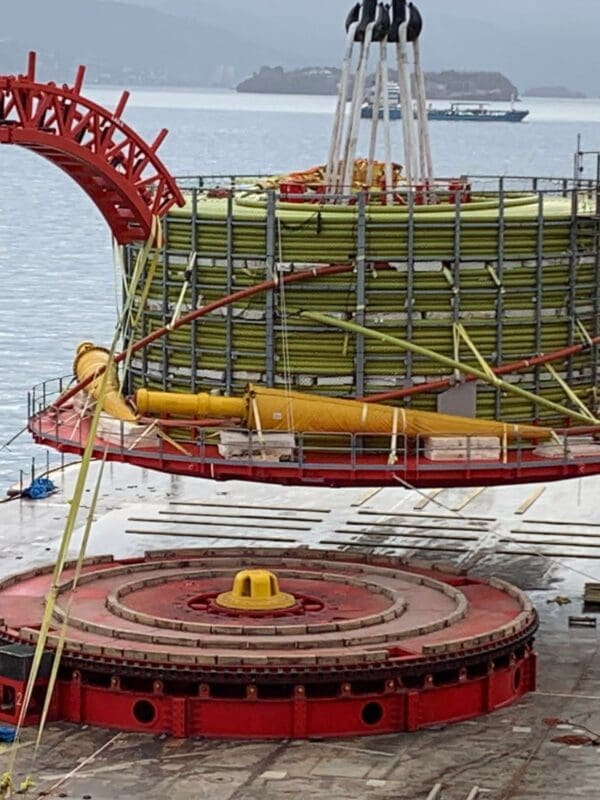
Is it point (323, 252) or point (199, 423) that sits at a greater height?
point (323, 252)

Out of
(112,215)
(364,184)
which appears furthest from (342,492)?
(112,215)

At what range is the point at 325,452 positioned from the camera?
63.9 metres

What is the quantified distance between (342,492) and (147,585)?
2230cm

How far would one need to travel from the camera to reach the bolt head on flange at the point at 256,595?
59562 millimetres

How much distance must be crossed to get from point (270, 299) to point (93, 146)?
646cm

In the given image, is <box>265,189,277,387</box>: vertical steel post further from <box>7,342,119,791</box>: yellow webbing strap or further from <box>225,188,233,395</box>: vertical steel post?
<box>7,342,119,791</box>: yellow webbing strap

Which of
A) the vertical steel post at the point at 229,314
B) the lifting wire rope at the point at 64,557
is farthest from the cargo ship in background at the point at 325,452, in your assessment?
the lifting wire rope at the point at 64,557

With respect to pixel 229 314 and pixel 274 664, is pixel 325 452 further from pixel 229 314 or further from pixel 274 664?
pixel 274 664

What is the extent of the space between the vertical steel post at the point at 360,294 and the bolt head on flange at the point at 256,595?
656 cm

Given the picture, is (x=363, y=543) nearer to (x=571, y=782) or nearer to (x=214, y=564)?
(x=214, y=564)

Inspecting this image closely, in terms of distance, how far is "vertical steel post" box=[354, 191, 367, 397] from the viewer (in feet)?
209

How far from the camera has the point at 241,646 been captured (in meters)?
56.4

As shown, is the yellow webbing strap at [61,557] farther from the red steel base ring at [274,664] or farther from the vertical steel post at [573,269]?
the vertical steel post at [573,269]

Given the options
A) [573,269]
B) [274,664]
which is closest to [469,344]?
[573,269]
